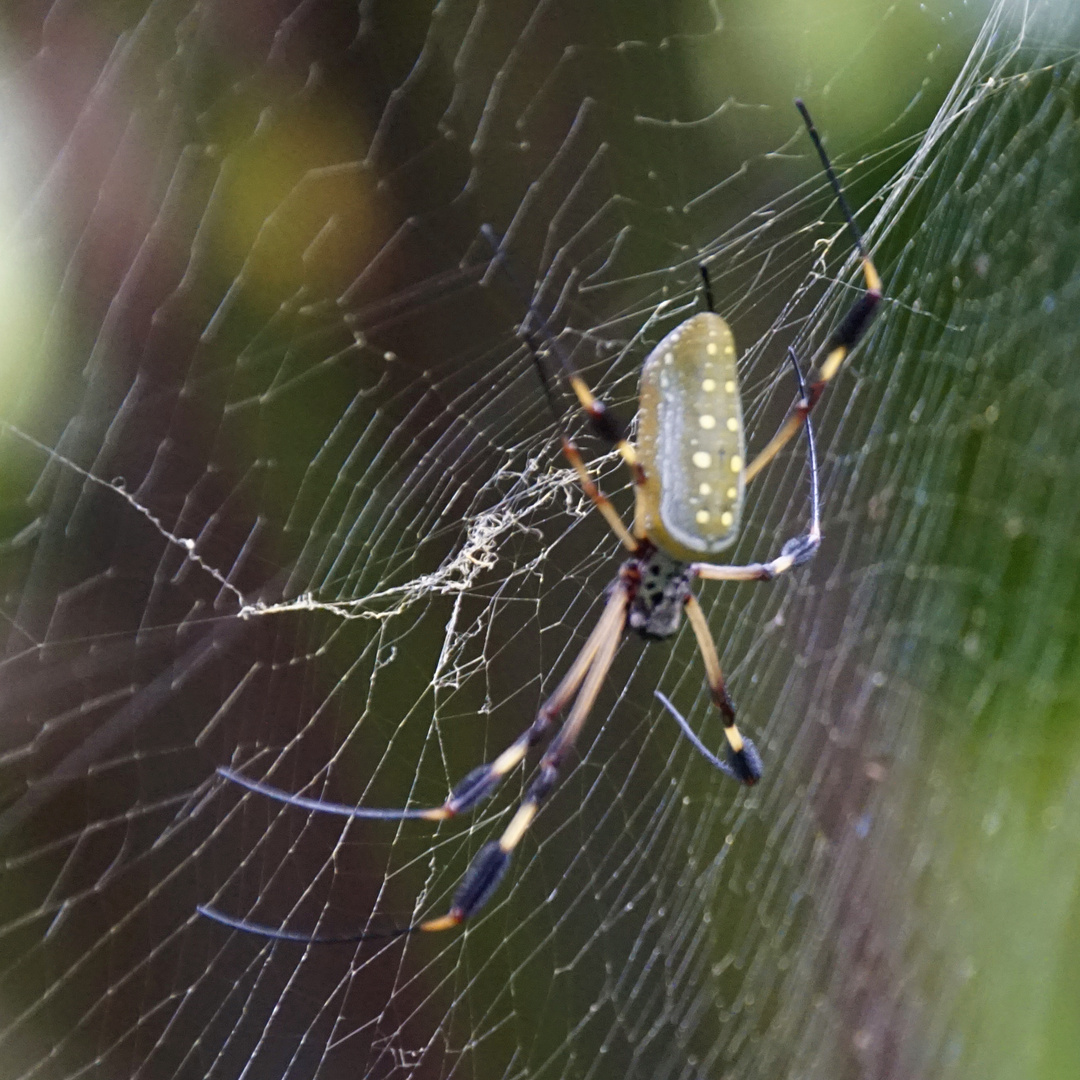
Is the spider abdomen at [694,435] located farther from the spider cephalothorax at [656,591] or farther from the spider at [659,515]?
the spider cephalothorax at [656,591]

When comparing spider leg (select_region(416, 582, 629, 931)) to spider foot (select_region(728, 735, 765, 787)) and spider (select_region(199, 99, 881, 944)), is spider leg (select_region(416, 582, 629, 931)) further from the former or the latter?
spider foot (select_region(728, 735, 765, 787))

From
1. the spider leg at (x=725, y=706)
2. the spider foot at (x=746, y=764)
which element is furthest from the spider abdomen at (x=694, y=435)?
the spider foot at (x=746, y=764)

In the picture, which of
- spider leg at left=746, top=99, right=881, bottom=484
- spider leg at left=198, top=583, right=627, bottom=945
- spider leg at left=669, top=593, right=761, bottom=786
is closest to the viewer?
spider leg at left=198, top=583, right=627, bottom=945

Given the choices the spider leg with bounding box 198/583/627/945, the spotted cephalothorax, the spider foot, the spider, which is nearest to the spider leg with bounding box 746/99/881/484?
the spider

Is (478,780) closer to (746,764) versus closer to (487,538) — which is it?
(487,538)

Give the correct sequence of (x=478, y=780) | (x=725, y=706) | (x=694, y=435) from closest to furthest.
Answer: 1. (x=694, y=435)
2. (x=478, y=780)
3. (x=725, y=706)

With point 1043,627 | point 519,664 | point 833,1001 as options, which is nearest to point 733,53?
point 519,664

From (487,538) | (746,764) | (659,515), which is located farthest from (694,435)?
(746,764)
